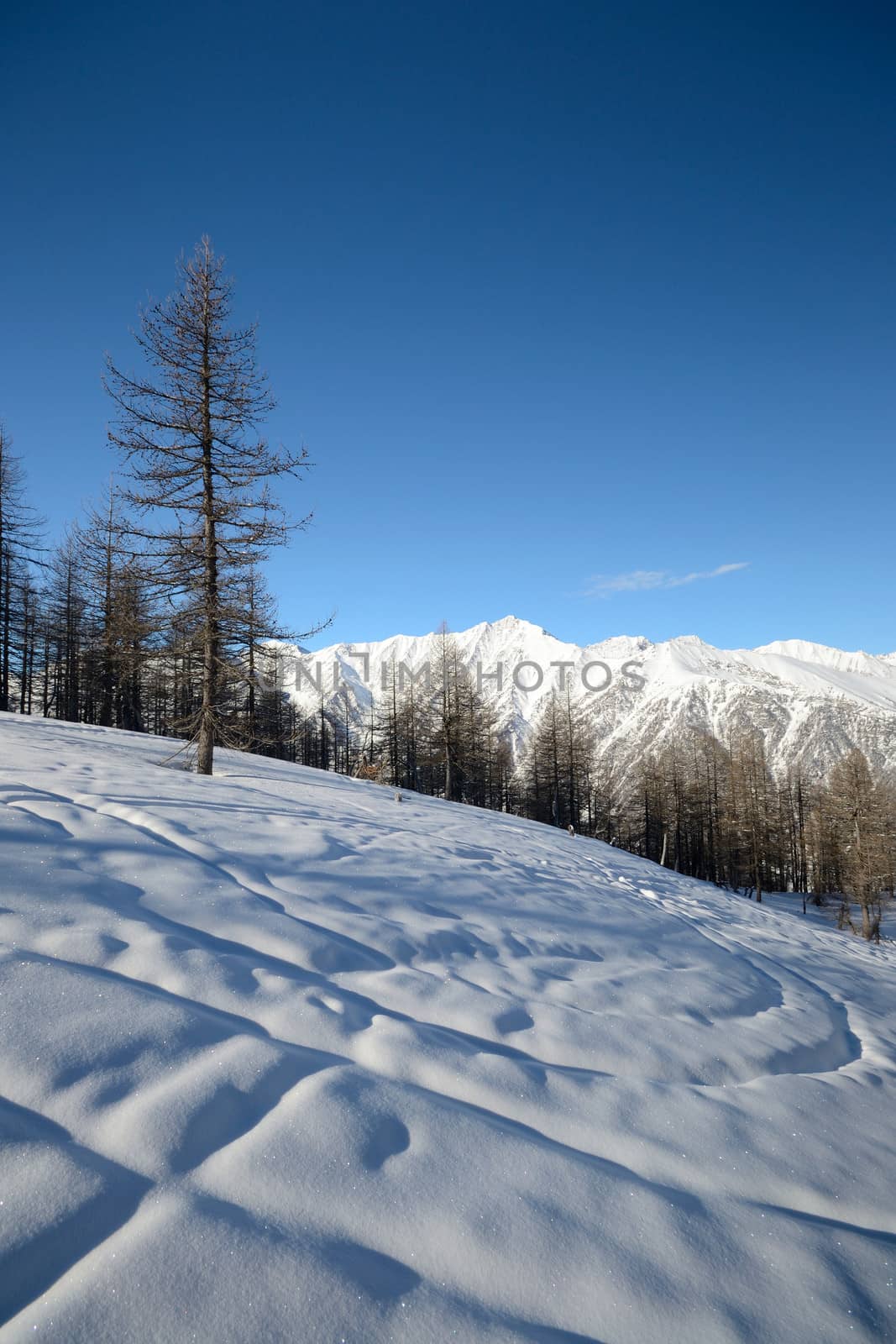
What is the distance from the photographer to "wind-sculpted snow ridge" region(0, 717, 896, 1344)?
1489 millimetres

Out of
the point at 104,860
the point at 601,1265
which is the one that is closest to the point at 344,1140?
the point at 601,1265

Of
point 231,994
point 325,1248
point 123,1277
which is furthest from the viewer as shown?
point 231,994

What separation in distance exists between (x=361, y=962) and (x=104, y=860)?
1987mm

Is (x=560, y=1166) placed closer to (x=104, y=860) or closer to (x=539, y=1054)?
(x=539, y=1054)

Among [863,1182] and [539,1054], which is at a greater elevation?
[539,1054]

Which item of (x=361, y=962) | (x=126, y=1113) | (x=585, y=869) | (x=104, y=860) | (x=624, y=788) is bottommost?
(x=624, y=788)

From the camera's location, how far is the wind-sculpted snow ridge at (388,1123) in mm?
1489

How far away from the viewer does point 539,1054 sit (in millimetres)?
2891

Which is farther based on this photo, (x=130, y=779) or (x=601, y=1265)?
(x=130, y=779)

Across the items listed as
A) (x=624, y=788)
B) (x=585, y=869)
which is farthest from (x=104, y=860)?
(x=624, y=788)

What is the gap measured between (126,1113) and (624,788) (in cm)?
5309

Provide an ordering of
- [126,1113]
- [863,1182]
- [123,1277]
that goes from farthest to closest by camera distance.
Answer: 1. [863,1182]
2. [126,1113]
3. [123,1277]

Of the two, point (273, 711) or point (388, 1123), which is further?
point (273, 711)

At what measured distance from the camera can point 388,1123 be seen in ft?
6.88
